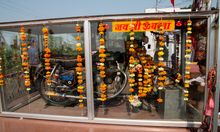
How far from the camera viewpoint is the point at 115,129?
258cm

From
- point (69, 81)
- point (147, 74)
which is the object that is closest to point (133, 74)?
point (147, 74)

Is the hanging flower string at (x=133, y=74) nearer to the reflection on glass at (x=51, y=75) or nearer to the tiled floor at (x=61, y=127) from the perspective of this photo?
the tiled floor at (x=61, y=127)

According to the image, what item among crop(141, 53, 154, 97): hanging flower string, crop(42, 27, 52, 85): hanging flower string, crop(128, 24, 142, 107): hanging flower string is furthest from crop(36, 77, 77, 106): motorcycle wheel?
crop(141, 53, 154, 97): hanging flower string

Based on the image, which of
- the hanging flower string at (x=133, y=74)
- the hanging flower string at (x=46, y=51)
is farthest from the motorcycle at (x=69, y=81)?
the hanging flower string at (x=133, y=74)

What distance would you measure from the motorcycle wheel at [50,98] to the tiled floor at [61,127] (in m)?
0.59

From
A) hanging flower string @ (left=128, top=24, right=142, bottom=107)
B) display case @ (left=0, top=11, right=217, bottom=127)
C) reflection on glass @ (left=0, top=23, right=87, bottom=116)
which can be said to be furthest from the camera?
reflection on glass @ (left=0, top=23, right=87, bottom=116)

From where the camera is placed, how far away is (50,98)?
3.54 metres

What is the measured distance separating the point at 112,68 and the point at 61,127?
4.68ft

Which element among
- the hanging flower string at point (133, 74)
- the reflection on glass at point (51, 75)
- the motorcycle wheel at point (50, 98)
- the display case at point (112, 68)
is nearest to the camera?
the display case at point (112, 68)

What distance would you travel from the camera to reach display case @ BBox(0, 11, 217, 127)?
2504mm

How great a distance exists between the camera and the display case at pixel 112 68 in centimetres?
250

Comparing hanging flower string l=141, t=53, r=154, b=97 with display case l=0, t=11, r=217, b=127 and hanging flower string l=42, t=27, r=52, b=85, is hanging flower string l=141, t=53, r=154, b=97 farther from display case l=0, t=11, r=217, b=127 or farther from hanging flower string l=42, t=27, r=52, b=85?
hanging flower string l=42, t=27, r=52, b=85

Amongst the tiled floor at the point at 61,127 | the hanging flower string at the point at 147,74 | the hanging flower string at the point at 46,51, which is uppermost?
the hanging flower string at the point at 46,51

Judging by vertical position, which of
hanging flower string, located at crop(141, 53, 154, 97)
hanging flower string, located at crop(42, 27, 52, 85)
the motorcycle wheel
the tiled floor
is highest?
hanging flower string, located at crop(42, 27, 52, 85)
